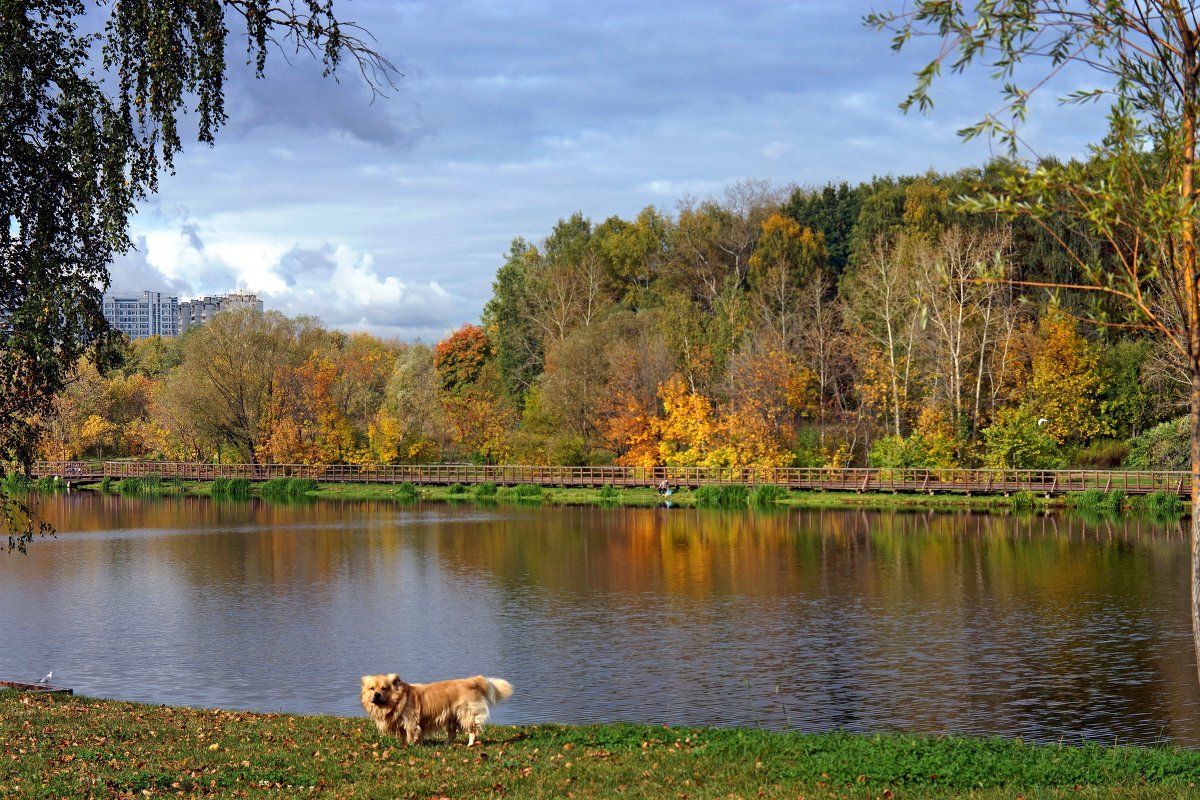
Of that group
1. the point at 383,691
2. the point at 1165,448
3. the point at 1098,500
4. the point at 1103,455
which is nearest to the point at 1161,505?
the point at 1098,500

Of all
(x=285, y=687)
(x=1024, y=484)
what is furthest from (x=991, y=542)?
(x=285, y=687)

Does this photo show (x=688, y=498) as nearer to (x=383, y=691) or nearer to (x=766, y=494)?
(x=766, y=494)

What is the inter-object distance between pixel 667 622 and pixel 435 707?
14.5 meters

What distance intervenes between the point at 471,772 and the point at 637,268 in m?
73.0

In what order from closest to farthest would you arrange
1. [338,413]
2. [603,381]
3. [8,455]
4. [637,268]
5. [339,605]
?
[8,455] → [339,605] → [603,381] → [338,413] → [637,268]

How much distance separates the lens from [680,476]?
216 ft

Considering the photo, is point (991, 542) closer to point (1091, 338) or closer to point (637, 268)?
point (1091, 338)

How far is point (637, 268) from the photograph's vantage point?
8369 centimetres

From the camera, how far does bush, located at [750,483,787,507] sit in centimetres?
Answer: 5969

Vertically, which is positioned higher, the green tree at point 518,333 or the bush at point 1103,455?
the green tree at point 518,333

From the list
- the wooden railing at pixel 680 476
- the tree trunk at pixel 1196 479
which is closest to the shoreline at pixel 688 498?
the wooden railing at pixel 680 476

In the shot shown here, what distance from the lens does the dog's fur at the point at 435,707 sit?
1319cm

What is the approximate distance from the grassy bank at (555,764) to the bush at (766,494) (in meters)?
45.1

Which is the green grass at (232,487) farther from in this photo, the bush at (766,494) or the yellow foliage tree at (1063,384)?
the yellow foliage tree at (1063,384)
